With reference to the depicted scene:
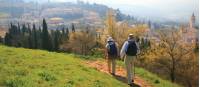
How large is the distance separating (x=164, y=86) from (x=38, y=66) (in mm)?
6744

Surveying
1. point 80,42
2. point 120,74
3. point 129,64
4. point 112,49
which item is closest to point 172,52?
point 120,74

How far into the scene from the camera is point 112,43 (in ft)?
69.8

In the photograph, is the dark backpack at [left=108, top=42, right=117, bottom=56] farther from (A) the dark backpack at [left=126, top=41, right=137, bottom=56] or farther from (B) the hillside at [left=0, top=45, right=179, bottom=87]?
(A) the dark backpack at [left=126, top=41, right=137, bottom=56]

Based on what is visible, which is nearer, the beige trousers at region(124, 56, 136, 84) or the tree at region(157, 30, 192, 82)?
the beige trousers at region(124, 56, 136, 84)

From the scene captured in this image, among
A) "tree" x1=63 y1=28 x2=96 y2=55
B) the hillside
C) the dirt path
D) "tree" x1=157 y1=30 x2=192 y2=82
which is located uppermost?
the hillside

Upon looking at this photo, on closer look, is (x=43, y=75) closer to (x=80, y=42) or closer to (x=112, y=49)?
(x=112, y=49)

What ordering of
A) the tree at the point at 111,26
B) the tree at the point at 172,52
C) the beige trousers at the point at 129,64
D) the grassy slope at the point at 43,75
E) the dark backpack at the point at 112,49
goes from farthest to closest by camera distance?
1. the tree at the point at 111,26
2. the tree at the point at 172,52
3. the dark backpack at the point at 112,49
4. the beige trousers at the point at 129,64
5. the grassy slope at the point at 43,75

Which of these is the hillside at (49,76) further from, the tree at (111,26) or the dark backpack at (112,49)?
the tree at (111,26)

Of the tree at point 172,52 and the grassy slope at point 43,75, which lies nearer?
the grassy slope at point 43,75

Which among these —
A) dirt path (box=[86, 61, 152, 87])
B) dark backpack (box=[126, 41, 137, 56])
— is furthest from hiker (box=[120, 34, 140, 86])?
dirt path (box=[86, 61, 152, 87])

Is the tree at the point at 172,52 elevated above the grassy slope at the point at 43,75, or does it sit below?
below

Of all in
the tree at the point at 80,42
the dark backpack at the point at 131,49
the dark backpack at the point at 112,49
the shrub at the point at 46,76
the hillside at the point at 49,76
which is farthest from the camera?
the tree at the point at 80,42

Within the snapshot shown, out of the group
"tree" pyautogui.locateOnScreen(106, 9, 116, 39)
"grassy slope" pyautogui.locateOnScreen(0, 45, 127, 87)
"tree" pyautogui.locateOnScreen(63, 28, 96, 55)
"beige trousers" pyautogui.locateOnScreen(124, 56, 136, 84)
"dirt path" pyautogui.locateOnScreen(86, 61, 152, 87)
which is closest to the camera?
"grassy slope" pyautogui.locateOnScreen(0, 45, 127, 87)

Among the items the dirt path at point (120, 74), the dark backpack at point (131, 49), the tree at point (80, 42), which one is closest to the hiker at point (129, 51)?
the dark backpack at point (131, 49)
